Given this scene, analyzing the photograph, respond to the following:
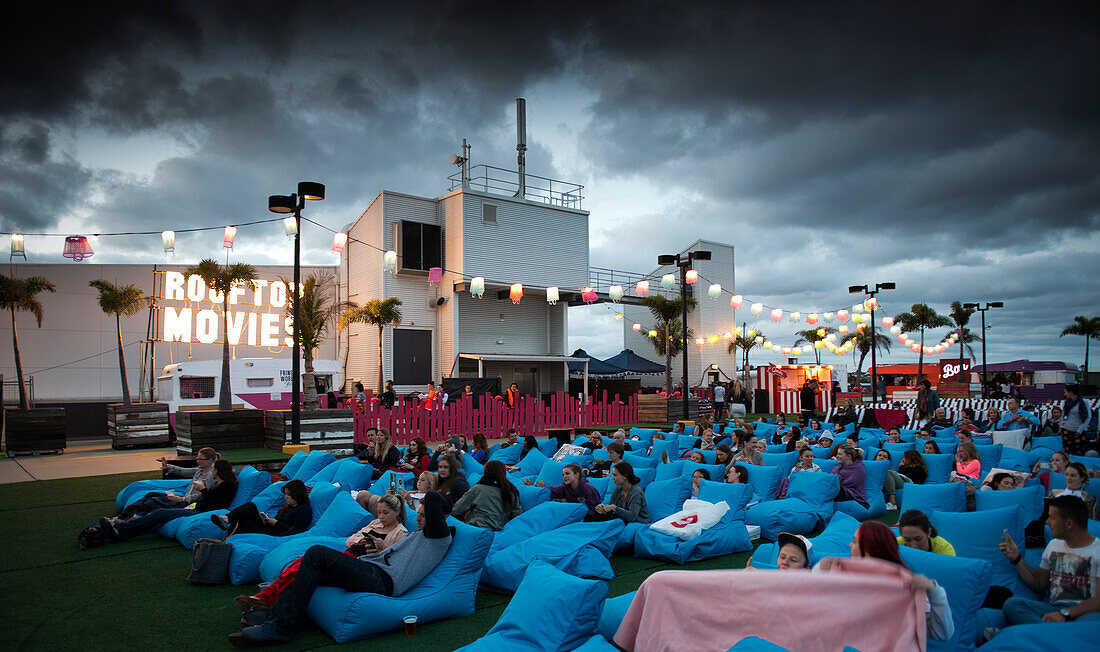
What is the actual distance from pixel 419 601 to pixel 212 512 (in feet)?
13.2

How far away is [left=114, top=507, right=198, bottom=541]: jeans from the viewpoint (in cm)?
764

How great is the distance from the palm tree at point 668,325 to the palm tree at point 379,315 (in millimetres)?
10521

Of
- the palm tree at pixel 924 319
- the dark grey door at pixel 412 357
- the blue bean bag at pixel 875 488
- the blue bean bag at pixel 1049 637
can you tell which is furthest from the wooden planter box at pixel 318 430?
the palm tree at pixel 924 319

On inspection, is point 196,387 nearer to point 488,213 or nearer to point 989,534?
point 488,213

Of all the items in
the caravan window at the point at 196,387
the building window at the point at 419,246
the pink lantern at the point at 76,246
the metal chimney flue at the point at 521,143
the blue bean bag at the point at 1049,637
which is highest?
the metal chimney flue at the point at 521,143

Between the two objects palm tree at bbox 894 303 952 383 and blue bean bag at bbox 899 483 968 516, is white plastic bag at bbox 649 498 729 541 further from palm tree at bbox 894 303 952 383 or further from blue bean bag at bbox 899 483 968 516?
palm tree at bbox 894 303 952 383

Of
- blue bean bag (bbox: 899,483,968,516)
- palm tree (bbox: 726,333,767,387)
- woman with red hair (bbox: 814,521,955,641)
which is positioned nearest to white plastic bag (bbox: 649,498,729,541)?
blue bean bag (bbox: 899,483,968,516)

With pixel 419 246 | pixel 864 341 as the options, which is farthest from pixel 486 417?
pixel 864 341

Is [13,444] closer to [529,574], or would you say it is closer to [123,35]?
[123,35]

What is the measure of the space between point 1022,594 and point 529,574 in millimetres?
3376

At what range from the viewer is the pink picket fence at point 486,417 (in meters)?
16.2

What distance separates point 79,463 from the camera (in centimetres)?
1420

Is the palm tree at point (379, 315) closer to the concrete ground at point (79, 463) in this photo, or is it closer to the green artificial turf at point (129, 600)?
the concrete ground at point (79, 463)

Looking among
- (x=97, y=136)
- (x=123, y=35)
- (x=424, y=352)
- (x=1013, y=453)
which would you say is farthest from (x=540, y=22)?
(x=424, y=352)
